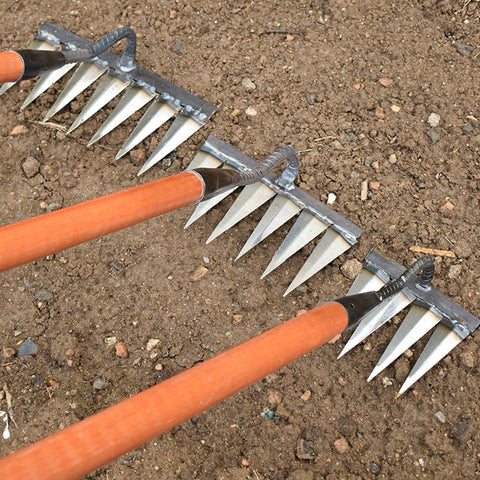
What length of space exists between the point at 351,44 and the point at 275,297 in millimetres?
1414

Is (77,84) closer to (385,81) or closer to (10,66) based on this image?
(10,66)

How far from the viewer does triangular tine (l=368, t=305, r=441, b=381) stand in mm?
2203

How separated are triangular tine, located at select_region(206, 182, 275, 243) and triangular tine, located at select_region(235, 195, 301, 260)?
0.17 ft

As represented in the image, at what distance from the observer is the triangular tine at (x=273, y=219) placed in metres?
2.40

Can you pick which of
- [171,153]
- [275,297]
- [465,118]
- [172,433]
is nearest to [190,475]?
[172,433]

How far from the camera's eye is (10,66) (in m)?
2.13

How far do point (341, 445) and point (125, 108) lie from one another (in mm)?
1731

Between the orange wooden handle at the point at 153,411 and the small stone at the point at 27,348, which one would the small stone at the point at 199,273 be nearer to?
the small stone at the point at 27,348

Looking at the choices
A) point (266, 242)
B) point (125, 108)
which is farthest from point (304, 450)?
point (125, 108)

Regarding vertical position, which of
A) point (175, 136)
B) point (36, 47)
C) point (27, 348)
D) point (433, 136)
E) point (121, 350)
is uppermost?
point (433, 136)

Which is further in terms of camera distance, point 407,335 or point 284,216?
point 284,216

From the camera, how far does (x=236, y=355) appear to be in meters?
1.47

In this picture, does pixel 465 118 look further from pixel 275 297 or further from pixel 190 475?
pixel 190 475

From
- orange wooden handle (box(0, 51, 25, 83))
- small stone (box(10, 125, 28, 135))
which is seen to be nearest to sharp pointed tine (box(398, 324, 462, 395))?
orange wooden handle (box(0, 51, 25, 83))
